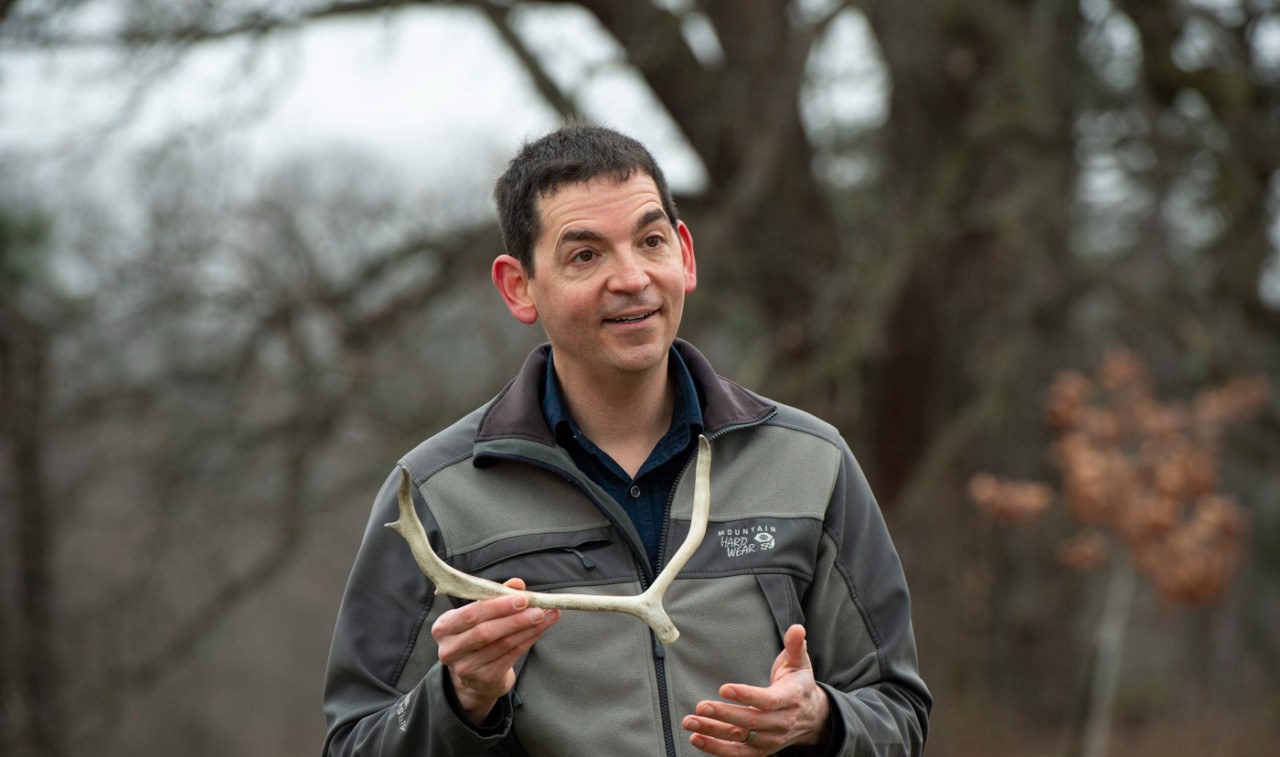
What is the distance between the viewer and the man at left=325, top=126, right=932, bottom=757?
84.7 inches

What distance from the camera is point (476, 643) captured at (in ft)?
6.38

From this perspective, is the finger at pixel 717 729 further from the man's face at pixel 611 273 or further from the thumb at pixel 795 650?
the man's face at pixel 611 273

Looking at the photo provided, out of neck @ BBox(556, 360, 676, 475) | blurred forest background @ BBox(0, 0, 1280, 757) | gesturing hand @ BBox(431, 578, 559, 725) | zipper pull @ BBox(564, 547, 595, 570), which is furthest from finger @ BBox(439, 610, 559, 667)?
blurred forest background @ BBox(0, 0, 1280, 757)

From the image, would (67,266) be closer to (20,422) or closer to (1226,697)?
(20,422)

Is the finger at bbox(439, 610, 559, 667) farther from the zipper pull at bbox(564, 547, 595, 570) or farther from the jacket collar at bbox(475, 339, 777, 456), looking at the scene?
the jacket collar at bbox(475, 339, 777, 456)

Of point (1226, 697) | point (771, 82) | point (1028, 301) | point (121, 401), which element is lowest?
point (1226, 697)

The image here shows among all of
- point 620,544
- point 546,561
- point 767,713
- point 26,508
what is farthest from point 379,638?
point 26,508

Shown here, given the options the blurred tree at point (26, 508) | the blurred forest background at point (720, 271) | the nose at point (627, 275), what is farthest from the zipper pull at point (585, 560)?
the blurred tree at point (26, 508)

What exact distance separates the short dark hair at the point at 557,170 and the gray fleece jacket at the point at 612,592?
0.86 feet

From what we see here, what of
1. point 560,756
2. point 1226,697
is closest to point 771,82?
point 560,756

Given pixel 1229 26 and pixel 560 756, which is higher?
pixel 1229 26

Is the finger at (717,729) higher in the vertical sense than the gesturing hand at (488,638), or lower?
lower

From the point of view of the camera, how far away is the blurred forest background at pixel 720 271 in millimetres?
7270

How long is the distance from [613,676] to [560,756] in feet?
0.46
